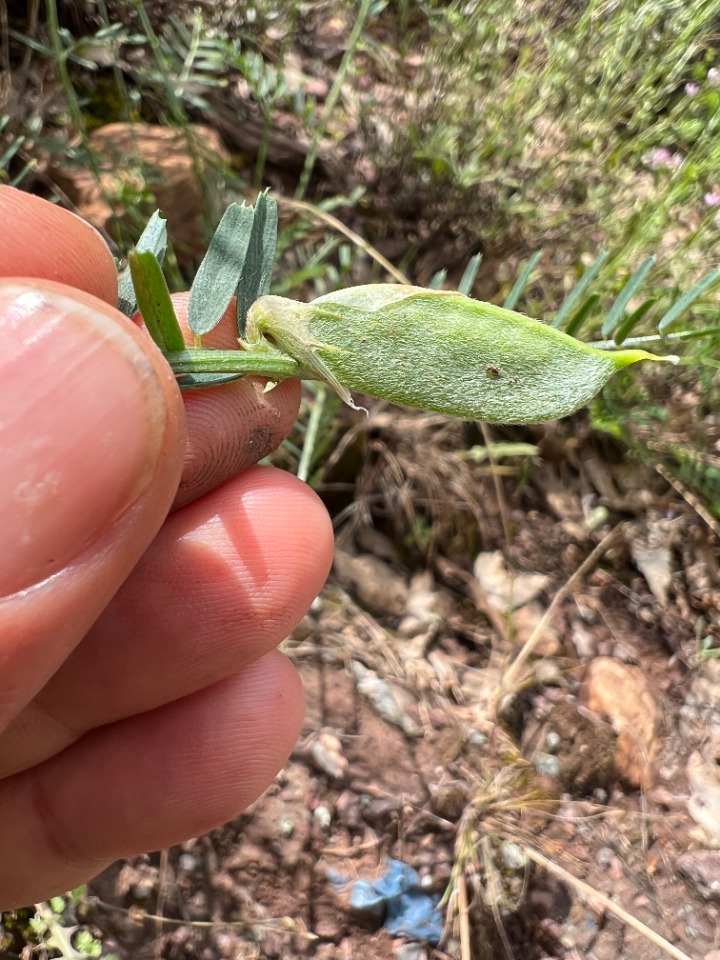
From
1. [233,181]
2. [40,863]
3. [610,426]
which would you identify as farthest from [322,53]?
[40,863]

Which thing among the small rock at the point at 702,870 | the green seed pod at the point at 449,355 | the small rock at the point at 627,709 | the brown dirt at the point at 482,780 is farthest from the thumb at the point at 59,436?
the small rock at the point at 702,870

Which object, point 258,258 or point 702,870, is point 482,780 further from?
point 258,258

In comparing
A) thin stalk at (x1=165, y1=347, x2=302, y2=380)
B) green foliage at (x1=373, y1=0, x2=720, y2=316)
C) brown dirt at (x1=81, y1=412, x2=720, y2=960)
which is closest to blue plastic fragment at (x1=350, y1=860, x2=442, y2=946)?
brown dirt at (x1=81, y1=412, x2=720, y2=960)

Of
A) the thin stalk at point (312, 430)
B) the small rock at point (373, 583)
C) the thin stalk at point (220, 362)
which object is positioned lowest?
the small rock at point (373, 583)

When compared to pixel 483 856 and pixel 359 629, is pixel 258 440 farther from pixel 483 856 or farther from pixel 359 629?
pixel 483 856

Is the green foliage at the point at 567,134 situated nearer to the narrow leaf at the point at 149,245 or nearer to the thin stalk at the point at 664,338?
the thin stalk at the point at 664,338
